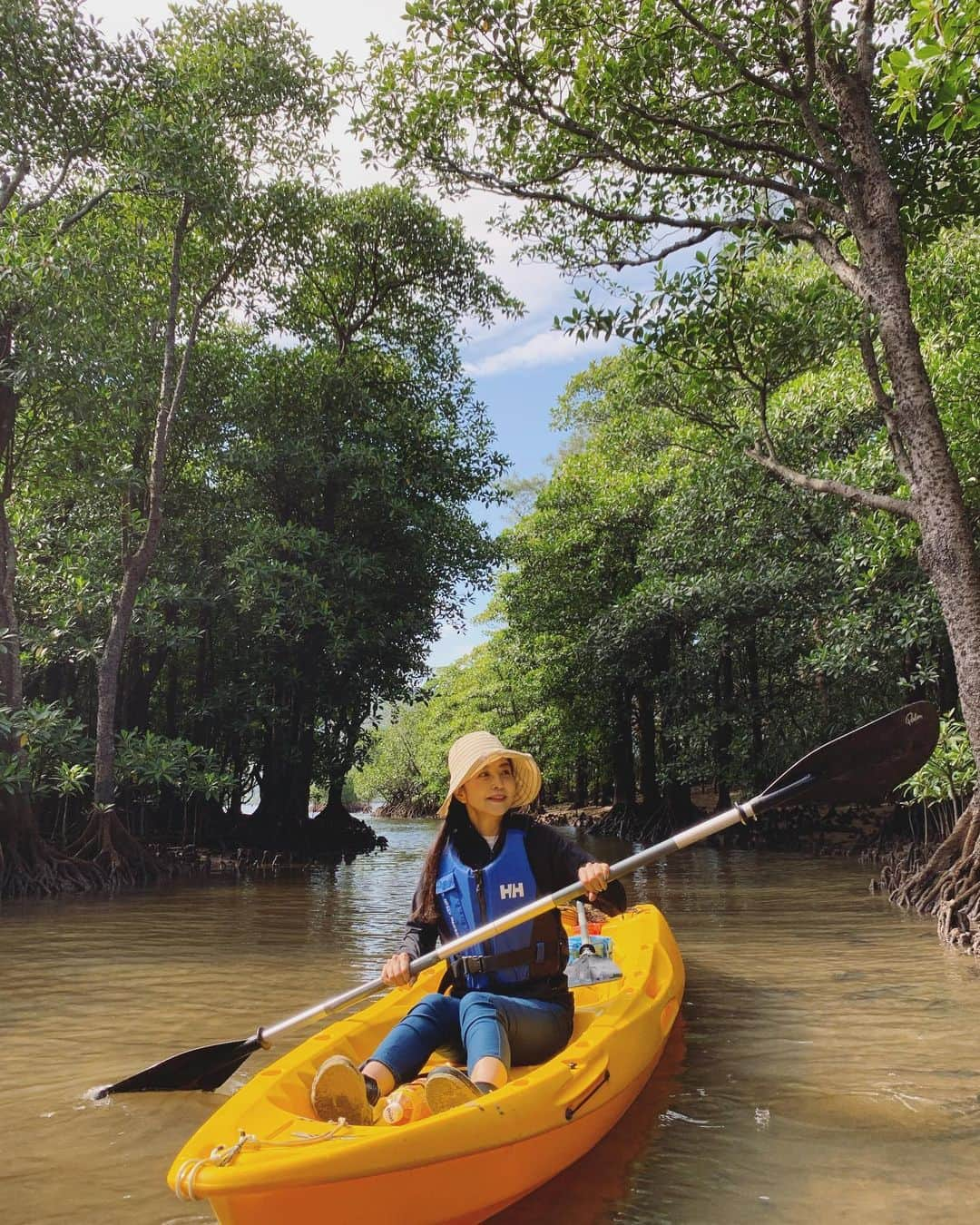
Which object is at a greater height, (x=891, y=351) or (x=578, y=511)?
(x=578, y=511)

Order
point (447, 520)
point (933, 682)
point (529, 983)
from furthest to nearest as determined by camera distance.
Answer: point (447, 520) → point (933, 682) → point (529, 983)

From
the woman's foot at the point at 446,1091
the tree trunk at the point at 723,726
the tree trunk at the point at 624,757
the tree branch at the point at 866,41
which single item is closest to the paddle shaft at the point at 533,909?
the woman's foot at the point at 446,1091

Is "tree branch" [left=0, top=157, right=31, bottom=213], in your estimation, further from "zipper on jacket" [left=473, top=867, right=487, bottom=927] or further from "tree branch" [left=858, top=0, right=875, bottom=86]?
"zipper on jacket" [left=473, top=867, right=487, bottom=927]

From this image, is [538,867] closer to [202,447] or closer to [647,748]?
[202,447]

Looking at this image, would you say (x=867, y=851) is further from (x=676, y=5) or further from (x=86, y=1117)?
(x=86, y=1117)

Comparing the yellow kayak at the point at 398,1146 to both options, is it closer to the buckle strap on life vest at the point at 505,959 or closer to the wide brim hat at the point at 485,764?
the buckle strap on life vest at the point at 505,959

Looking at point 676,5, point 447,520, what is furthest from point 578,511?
point 676,5

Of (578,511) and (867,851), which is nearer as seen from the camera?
(867,851)

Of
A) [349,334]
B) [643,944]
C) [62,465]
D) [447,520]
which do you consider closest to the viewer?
[643,944]

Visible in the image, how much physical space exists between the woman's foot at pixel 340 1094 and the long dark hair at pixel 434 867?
2.57 feet

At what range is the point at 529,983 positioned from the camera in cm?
315

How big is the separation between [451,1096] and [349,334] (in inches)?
577

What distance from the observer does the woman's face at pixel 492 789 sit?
3.20 metres

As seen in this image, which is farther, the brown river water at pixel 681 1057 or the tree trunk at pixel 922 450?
the tree trunk at pixel 922 450
